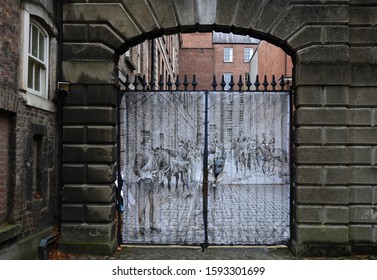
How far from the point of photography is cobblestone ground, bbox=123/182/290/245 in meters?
7.65

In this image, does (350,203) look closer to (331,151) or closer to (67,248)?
(331,151)

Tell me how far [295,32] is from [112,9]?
340 centimetres

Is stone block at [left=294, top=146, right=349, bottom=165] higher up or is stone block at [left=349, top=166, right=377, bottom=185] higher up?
stone block at [left=294, top=146, right=349, bottom=165]

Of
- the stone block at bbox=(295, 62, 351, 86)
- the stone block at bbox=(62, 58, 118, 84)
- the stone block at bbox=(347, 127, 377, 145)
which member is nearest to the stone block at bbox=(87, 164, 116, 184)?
the stone block at bbox=(62, 58, 118, 84)

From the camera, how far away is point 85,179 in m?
7.03

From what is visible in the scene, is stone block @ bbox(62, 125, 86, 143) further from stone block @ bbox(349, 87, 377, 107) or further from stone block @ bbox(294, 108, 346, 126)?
stone block @ bbox(349, 87, 377, 107)

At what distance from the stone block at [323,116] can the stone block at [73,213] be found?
4.31 m

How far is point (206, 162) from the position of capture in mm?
7621

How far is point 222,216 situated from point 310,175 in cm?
194

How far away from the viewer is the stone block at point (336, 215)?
22.7 ft

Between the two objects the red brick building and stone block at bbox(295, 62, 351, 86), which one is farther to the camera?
the red brick building

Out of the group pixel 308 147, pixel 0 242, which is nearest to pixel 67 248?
pixel 0 242

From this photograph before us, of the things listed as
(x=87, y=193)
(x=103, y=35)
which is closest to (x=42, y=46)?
(x=103, y=35)

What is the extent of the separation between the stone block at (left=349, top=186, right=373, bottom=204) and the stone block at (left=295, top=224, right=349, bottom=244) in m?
0.56
